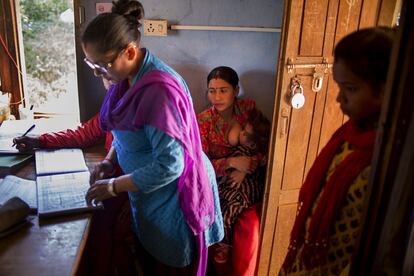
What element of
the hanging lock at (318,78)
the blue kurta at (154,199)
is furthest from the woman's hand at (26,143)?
the hanging lock at (318,78)

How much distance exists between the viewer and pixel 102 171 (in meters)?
1.42

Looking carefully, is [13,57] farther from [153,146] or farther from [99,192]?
[153,146]

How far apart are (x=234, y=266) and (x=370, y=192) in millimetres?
1438

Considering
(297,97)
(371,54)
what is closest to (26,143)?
(297,97)

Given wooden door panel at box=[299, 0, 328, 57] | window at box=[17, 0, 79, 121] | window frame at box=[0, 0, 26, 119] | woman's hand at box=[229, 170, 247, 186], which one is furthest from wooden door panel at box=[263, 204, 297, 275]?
window frame at box=[0, 0, 26, 119]

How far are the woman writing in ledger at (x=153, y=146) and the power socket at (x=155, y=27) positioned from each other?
87 centimetres

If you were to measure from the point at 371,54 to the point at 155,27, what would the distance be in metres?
1.57

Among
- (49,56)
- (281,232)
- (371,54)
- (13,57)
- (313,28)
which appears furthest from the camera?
(49,56)

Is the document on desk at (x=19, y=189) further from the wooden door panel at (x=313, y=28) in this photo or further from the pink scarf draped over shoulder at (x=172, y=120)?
the wooden door panel at (x=313, y=28)

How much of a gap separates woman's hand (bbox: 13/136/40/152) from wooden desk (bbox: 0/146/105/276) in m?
0.66

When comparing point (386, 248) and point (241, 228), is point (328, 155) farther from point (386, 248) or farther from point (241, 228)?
point (241, 228)

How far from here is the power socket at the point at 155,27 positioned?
2.04 meters

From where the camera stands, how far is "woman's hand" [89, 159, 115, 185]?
1.39 metres

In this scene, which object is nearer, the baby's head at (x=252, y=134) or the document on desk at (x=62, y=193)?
the document on desk at (x=62, y=193)
